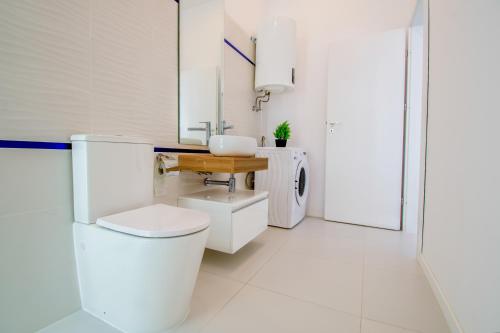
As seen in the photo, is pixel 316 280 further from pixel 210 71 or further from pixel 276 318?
pixel 210 71

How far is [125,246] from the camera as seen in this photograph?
35.8 inches

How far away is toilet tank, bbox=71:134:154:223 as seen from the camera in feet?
3.45

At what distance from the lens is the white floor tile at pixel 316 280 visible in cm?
122

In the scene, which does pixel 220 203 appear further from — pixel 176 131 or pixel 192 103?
pixel 192 103

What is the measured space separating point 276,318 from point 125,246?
29.1 inches

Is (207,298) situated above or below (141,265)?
below

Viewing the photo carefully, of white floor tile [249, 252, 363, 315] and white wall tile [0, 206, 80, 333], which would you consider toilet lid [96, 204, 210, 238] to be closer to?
white wall tile [0, 206, 80, 333]

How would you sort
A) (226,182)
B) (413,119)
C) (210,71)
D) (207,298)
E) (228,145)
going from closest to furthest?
1. (207,298)
2. (228,145)
3. (226,182)
4. (210,71)
5. (413,119)

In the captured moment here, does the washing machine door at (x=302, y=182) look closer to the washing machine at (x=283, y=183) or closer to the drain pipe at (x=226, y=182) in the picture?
the washing machine at (x=283, y=183)

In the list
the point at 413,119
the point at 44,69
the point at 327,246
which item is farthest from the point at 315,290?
the point at 413,119

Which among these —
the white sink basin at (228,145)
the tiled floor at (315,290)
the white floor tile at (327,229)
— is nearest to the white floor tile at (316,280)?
the tiled floor at (315,290)

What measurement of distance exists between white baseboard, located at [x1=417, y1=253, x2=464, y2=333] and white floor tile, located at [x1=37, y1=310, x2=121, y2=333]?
1410 mm

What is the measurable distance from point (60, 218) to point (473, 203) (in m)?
1.70

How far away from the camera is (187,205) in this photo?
1.61 meters
